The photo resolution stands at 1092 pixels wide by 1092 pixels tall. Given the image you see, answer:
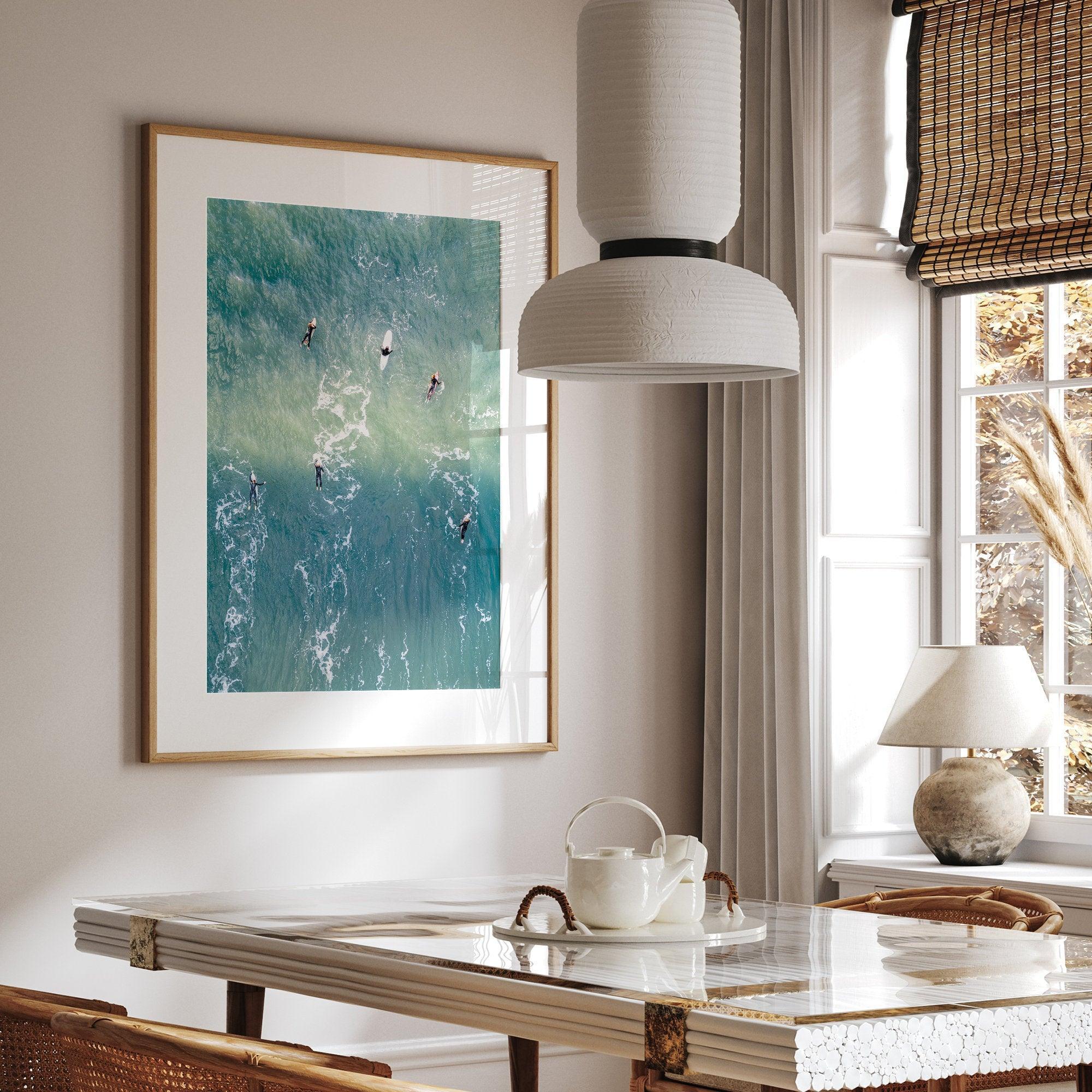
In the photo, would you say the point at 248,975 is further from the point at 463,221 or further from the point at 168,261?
the point at 463,221

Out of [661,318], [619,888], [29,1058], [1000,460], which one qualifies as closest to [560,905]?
[619,888]

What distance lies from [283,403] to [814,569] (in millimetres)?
1394

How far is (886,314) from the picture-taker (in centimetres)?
448

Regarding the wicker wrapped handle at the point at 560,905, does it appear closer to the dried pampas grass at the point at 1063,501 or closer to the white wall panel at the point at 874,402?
the dried pampas grass at the point at 1063,501

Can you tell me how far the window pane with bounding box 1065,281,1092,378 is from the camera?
4184 mm

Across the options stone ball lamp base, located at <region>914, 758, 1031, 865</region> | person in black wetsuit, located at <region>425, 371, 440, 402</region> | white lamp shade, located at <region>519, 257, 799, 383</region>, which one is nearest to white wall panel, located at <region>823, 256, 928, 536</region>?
stone ball lamp base, located at <region>914, 758, 1031, 865</region>

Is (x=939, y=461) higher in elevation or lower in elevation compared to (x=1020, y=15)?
lower

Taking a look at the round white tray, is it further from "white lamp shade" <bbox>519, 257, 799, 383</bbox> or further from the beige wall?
the beige wall

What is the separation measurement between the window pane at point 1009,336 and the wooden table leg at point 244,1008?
2548 millimetres

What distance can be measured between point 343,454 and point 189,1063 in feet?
7.82

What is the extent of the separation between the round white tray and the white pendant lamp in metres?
0.81

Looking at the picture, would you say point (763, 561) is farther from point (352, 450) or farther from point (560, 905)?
point (560, 905)

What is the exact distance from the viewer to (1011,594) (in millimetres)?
4363

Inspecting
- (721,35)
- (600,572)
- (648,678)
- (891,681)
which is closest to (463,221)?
(600,572)
